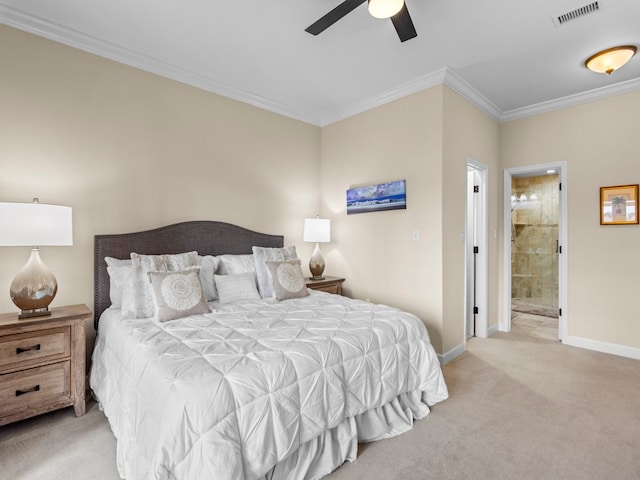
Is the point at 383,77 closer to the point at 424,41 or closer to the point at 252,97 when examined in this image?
the point at 424,41

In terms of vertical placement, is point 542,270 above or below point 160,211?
below

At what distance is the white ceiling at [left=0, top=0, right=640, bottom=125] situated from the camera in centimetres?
229

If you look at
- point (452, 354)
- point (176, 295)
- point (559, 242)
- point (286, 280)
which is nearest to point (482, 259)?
point (559, 242)

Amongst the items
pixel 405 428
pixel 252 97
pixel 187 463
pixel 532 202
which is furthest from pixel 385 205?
pixel 532 202

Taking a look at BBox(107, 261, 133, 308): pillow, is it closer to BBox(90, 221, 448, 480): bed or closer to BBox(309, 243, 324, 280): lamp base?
BBox(90, 221, 448, 480): bed

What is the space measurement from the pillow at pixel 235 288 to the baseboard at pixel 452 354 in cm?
189

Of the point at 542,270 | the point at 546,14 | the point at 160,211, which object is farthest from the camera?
the point at 542,270

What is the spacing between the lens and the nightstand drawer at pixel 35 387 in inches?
80.1

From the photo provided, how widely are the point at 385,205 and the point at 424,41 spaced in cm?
158

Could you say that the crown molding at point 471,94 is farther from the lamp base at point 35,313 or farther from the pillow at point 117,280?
the lamp base at point 35,313

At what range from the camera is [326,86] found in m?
3.53

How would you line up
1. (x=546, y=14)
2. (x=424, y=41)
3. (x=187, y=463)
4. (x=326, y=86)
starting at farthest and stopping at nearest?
1. (x=326, y=86)
2. (x=424, y=41)
3. (x=546, y=14)
4. (x=187, y=463)

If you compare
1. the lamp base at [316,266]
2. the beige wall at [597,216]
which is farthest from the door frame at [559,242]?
the lamp base at [316,266]

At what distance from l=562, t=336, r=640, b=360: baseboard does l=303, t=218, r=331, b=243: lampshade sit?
3.06m
